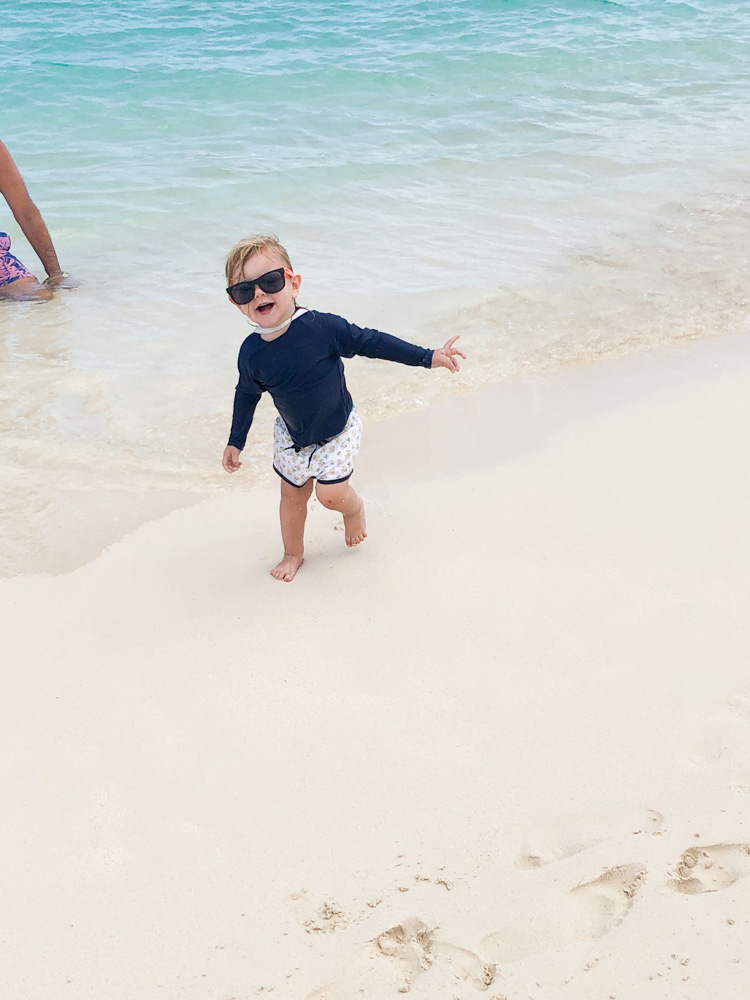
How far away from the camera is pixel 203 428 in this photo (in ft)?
15.0

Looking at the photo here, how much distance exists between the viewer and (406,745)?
2.46m

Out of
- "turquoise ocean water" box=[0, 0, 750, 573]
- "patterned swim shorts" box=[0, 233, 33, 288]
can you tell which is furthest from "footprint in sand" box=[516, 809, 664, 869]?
"patterned swim shorts" box=[0, 233, 33, 288]

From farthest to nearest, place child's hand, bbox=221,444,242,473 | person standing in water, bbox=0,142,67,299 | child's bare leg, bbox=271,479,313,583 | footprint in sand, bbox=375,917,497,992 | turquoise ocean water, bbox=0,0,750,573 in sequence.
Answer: person standing in water, bbox=0,142,67,299 < turquoise ocean water, bbox=0,0,750,573 < child's bare leg, bbox=271,479,313,583 < child's hand, bbox=221,444,242,473 < footprint in sand, bbox=375,917,497,992

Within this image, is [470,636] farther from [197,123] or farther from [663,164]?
[197,123]

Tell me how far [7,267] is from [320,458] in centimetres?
397

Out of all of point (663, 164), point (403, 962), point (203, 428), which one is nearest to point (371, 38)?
point (663, 164)

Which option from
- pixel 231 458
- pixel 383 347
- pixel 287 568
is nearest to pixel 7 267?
pixel 231 458

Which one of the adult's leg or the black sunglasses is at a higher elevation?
the black sunglasses

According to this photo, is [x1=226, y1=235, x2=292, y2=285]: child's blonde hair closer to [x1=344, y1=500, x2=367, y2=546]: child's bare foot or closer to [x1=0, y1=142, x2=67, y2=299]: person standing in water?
[x1=344, y1=500, x2=367, y2=546]: child's bare foot

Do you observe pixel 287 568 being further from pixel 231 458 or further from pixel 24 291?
pixel 24 291

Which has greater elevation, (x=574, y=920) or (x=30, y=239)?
(x=30, y=239)

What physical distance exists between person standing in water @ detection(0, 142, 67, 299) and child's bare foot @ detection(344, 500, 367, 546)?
3690 mm

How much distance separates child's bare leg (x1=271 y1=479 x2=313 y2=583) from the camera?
3.28 meters

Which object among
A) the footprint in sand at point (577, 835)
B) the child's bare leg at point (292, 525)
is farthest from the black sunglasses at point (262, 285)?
the footprint in sand at point (577, 835)
